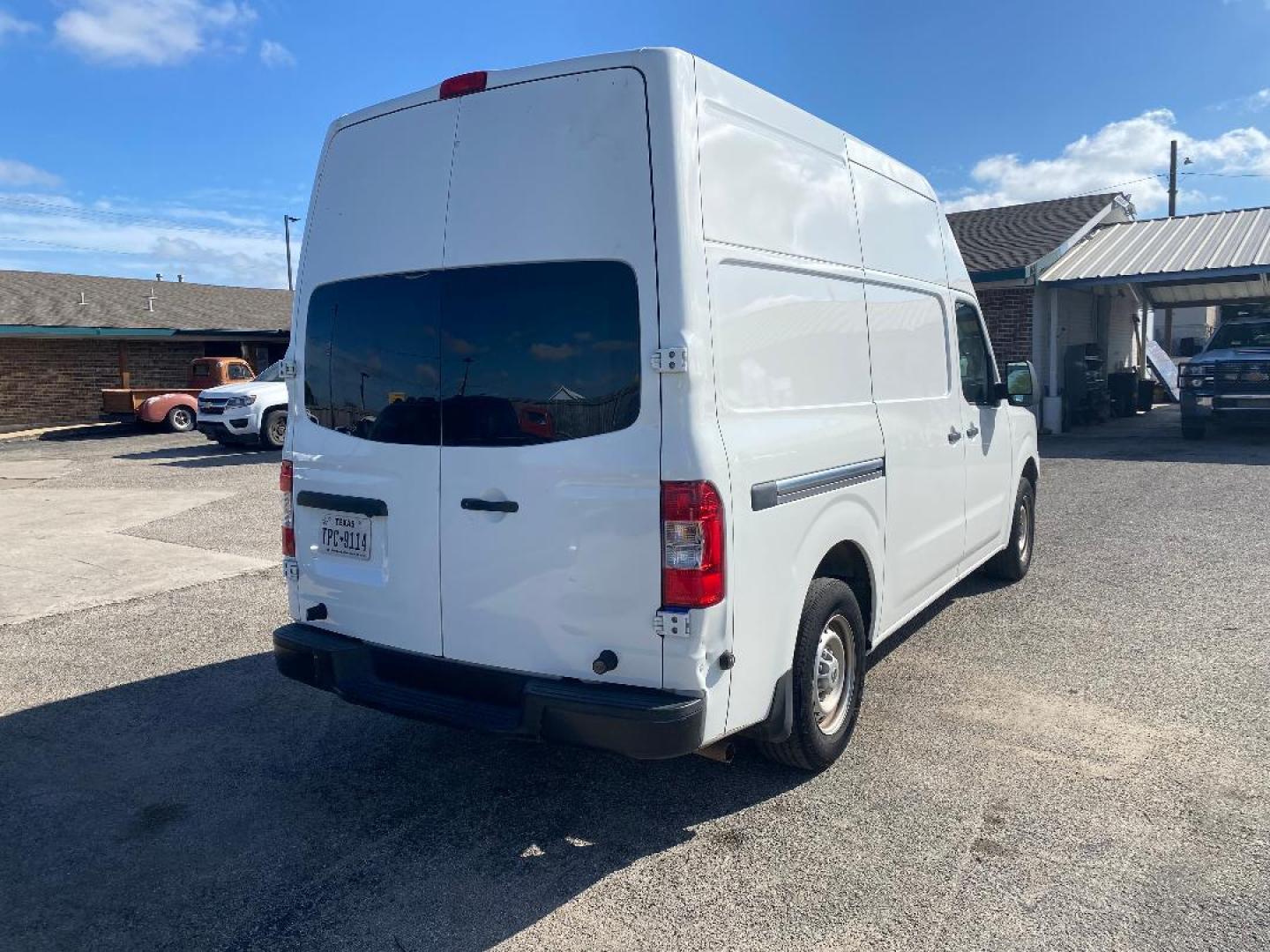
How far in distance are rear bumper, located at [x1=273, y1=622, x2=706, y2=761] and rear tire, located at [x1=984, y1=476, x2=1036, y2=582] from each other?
14.5 feet

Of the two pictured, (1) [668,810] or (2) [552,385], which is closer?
(2) [552,385]

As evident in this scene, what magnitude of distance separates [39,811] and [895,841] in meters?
3.37

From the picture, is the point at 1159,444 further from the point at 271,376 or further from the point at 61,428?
the point at 61,428

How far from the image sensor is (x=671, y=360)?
3.11m

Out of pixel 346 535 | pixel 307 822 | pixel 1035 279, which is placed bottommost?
pixel 307 822

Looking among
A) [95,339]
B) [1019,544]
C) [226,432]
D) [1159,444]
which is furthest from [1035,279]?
[95,339]

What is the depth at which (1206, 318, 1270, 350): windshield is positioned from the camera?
16500 mm

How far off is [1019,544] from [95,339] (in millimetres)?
27723

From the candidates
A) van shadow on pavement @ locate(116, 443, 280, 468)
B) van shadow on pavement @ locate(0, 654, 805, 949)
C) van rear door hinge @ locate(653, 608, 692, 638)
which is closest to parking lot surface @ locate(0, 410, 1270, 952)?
van shadow on pavement @ locate(0, 654, 805, 949)

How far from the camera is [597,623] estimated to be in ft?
10.7

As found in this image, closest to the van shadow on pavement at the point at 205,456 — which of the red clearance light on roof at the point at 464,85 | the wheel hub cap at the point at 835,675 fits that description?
the red clearance light on roof at the point at 464,85

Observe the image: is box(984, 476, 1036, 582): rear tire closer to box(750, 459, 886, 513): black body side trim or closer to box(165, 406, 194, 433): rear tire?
box(750, 459, 886, 513): black body side trim

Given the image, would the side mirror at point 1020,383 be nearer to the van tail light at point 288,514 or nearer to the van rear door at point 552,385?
the van rear door at point 552,385

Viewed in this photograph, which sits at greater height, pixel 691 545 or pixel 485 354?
pixel 485 354
